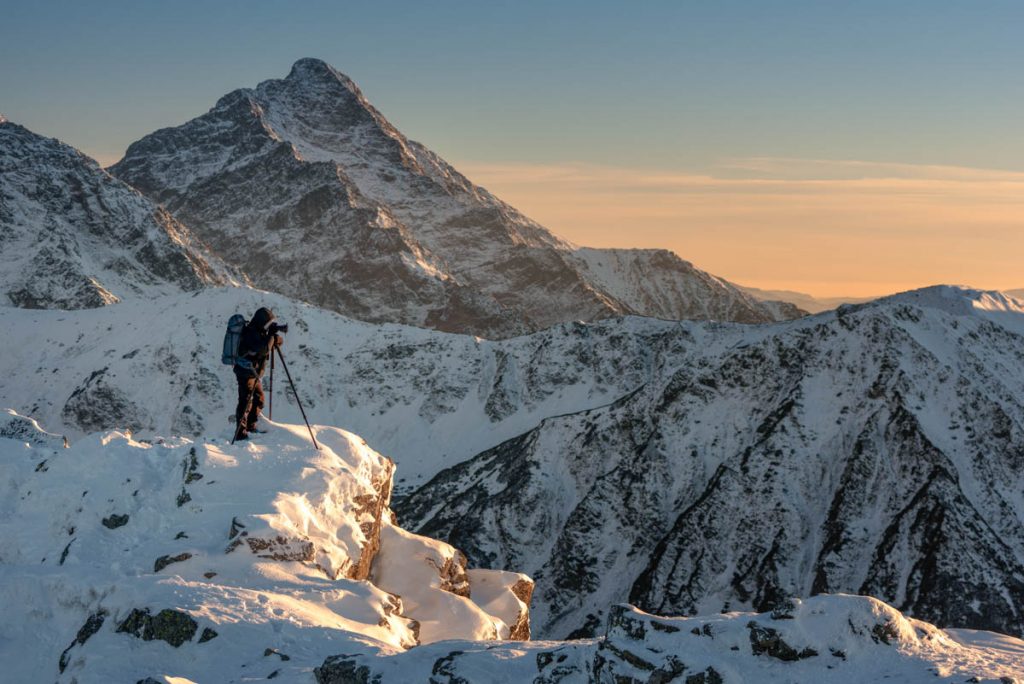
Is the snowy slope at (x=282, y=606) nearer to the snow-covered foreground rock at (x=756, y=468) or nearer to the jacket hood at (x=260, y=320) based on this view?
the jacket hood at (x=260, y=320)

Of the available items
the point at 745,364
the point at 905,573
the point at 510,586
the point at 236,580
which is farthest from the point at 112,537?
the point at 745,364

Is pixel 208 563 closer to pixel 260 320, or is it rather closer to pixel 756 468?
pixel 260 320

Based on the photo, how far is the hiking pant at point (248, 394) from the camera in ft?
105

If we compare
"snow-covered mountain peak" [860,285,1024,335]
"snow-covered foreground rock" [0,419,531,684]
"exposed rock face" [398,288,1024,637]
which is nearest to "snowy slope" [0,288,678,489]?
"exposed rock face" [398,288,1024,637]

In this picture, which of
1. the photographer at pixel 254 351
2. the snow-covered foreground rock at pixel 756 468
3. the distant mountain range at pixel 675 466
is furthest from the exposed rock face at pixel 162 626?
the snow-covered foreground rock at pixel 756 468

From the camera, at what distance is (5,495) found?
32250mm

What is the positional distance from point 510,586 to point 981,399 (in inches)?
2390

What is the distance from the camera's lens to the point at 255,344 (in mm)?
31594

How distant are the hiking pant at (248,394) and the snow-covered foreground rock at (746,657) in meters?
12.3

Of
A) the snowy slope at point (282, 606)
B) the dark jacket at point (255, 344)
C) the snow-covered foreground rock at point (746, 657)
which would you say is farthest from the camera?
the dark jacket at point (255, 344)

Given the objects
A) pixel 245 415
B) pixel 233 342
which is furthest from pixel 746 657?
pixel 245 415

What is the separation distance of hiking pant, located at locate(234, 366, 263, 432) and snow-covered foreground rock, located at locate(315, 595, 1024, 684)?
1230 cm

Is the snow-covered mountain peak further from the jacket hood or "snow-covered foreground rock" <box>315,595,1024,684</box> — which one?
"snow-covered foreground rock" <box>315,595,1024,684</box>

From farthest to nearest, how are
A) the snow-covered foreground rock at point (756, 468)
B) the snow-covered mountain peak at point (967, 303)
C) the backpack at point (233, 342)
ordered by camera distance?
the snow-covered mountain peak at point (967, 303)
the snow-covered foreground rock at point (756, 468)
the backpack at point (233, 342)
